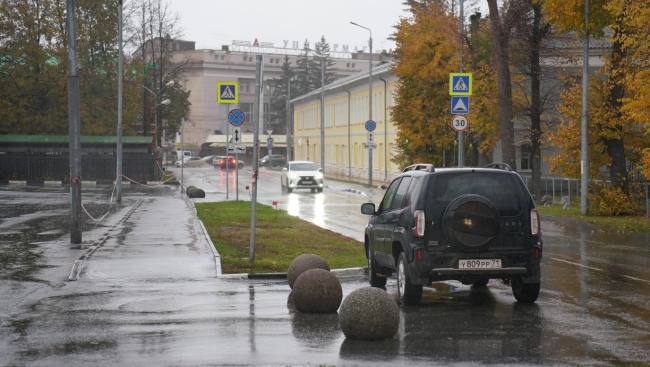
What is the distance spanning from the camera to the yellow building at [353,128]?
212ft

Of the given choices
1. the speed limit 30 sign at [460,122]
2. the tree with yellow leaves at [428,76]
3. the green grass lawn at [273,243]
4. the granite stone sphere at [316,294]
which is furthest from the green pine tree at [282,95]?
the granite stone sphere at [316,294]

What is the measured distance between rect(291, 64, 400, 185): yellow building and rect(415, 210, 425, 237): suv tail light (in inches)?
1555

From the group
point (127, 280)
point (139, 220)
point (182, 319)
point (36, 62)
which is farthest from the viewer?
point (36, 62)

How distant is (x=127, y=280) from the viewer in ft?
44.3

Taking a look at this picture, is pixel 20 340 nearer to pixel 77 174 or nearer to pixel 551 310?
pixel 551 310

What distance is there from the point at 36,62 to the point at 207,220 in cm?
3771

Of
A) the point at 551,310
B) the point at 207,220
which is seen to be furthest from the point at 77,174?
the point at 551,310

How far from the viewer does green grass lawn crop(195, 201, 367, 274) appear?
15398mm

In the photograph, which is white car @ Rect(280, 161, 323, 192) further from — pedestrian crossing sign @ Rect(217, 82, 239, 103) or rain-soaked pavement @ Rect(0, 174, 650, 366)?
rain-soaked pavement @ Rect(0, 174, 650, 366)

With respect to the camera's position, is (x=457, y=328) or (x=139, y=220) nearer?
(x=457, y=328)

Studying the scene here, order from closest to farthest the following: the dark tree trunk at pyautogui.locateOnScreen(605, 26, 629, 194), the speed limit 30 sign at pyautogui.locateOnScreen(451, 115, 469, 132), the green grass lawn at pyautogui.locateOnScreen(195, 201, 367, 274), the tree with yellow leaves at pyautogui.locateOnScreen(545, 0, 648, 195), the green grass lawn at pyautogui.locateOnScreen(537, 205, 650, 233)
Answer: the green grass lawn at pyautogui.locateOnScreen(195, 201, 367, 274) → the green grass lawn at pyautogui.locateOnScreen(537, 205, 650, 233) → the speed limit 30 sign at pyautogui.locateOnScreen(451, 115, 469, 132) → the tree with yellow leaves at pyautogui.locateOnScreen(545, 0, 648, 195) → the dark tree trunk at pyautogui.locateOnScreen(605, 26, 629, 194)

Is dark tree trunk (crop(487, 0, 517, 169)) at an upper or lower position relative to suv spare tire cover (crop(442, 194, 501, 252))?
upper

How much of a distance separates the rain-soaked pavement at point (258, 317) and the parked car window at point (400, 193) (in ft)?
4.38

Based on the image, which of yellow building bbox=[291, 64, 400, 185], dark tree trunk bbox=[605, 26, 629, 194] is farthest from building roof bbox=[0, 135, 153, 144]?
dark tree trunk bbox=[605, 26, 629, 194]
